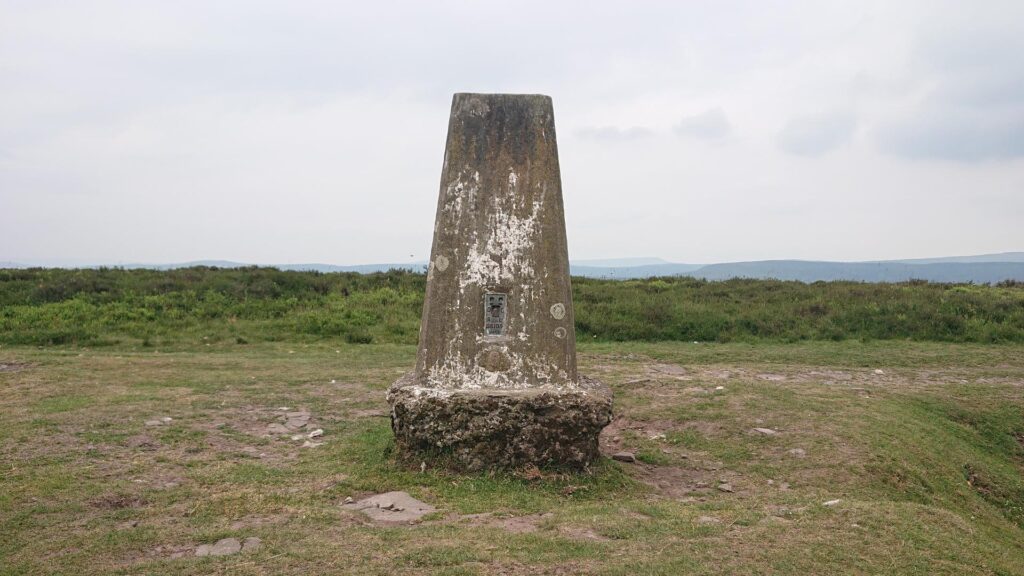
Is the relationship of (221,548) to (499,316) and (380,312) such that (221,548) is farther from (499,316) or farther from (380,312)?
(380,312)

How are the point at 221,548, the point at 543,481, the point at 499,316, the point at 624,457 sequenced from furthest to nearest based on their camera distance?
the point at 624,457 < the point at 499,316 < the point at 543,481 < the point at 221,548

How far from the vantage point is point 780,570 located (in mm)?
4785

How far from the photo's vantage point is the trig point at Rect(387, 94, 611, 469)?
700 cm

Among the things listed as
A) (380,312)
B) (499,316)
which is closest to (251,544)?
(499,316)

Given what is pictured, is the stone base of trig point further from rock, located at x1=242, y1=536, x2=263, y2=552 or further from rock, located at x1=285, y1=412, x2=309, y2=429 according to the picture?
rock, located at x1=285, y1=412, x2=309, y2=429

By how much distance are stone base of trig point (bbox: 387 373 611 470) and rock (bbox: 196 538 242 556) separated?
2256mm

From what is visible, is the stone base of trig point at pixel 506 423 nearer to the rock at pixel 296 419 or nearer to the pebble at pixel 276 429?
the pebble at pixel 276 429

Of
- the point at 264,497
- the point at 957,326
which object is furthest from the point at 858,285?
the point at 264,497

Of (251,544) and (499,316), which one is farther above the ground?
(499,316)

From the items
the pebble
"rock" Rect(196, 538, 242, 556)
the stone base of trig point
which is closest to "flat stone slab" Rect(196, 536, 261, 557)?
"rock" Rect(196, 538, 242, 556)

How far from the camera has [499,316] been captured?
736cm

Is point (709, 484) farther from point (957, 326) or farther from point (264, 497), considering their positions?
point (957, 326)

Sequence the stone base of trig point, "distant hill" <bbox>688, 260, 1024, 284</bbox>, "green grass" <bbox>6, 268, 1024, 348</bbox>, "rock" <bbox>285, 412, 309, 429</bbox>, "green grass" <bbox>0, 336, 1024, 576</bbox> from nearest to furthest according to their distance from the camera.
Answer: "green grass" <bbox>0, 336, 1024, 576</bbox> → the stone base of trig point → "rock" <bbox>285, 412, 309, 429</bbox> → "green grass" <bbox>6, 268, 1024, 348</bbox> → "distant hill" <bbox>688, 260, 1024, 284</bbox>

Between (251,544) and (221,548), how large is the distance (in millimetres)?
208
